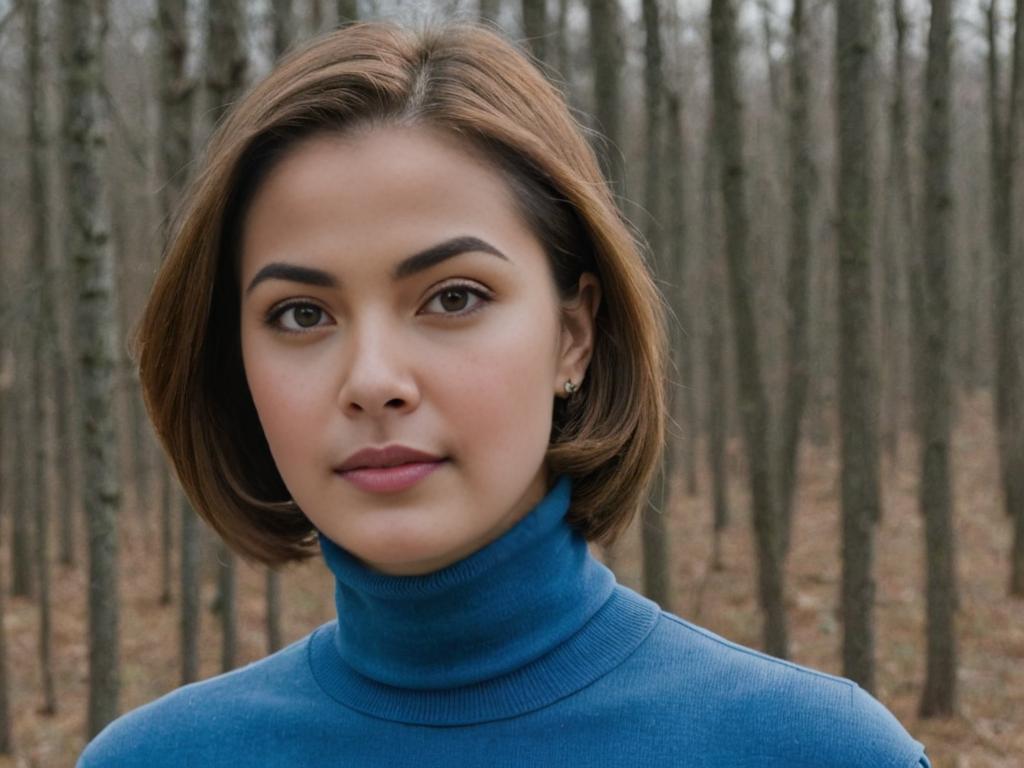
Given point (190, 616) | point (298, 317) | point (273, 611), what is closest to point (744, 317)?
point (190, 616)

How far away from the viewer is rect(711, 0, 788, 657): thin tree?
223 inches

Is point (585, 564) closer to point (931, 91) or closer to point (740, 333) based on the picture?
point (740, 333)

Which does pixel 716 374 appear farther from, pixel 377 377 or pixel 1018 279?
pixel 377 377

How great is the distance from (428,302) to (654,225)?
523 centimetres

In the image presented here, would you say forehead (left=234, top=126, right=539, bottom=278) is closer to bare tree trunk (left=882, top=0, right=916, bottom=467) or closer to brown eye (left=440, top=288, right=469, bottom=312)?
brown eye (left=440, top=288, right=469, bottom=312)

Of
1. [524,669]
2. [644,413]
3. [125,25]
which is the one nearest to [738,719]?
[524,669]

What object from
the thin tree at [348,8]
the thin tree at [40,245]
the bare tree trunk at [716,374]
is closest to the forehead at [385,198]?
the thin tree at [348,8]

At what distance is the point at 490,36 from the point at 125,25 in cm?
1455

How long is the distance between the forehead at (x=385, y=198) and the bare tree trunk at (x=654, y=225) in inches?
150

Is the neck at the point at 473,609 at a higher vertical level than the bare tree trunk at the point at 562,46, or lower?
lower

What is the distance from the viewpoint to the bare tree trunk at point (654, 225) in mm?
6172

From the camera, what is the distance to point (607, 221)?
4.72 ft

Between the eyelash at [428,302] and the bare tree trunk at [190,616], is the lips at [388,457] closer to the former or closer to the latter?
the eyelash at [428,302]

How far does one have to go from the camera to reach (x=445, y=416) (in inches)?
50.3
